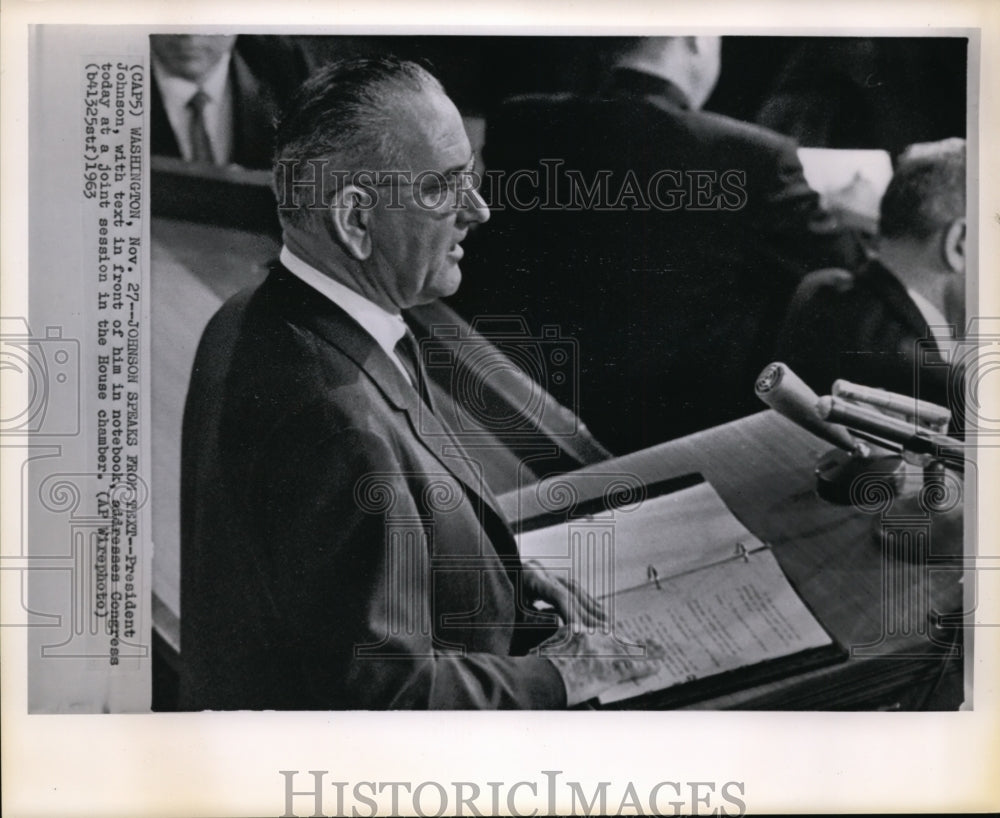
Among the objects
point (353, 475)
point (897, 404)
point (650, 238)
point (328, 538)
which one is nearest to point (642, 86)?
point (650, 238)

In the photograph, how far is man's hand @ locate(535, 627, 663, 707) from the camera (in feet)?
6.11

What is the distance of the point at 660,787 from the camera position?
73.3 inches

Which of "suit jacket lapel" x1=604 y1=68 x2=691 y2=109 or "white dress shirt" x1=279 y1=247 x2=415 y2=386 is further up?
"suit jacket lapel" x1=604 y1=68 x2=691 y2=109

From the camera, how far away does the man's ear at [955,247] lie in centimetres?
188

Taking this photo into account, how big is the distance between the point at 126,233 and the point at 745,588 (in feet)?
4.68

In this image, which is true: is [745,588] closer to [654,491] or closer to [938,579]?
[654,491]

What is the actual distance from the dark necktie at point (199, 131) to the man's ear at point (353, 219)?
0.27 m

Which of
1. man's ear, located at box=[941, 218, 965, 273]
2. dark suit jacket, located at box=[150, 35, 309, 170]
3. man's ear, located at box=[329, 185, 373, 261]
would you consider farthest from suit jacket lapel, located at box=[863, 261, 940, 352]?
dark suit jacket, located at box=[150, 35, 309, 170]

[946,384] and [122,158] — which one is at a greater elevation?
[122,158]

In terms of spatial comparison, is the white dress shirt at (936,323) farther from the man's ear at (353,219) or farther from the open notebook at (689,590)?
the man's ear at (353,219)

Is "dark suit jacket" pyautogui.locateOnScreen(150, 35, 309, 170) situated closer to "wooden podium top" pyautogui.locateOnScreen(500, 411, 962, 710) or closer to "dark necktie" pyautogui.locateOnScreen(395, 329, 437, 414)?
"dark necktie" pyautogui.locateOnScreen(395, 329, 437, 414)

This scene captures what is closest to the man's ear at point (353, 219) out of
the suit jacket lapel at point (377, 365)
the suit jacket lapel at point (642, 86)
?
the suit jacket lapel at point (377, 365)

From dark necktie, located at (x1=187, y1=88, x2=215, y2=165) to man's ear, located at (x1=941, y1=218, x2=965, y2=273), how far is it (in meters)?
1.48

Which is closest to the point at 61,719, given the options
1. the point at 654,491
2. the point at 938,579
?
the point at 654,491
